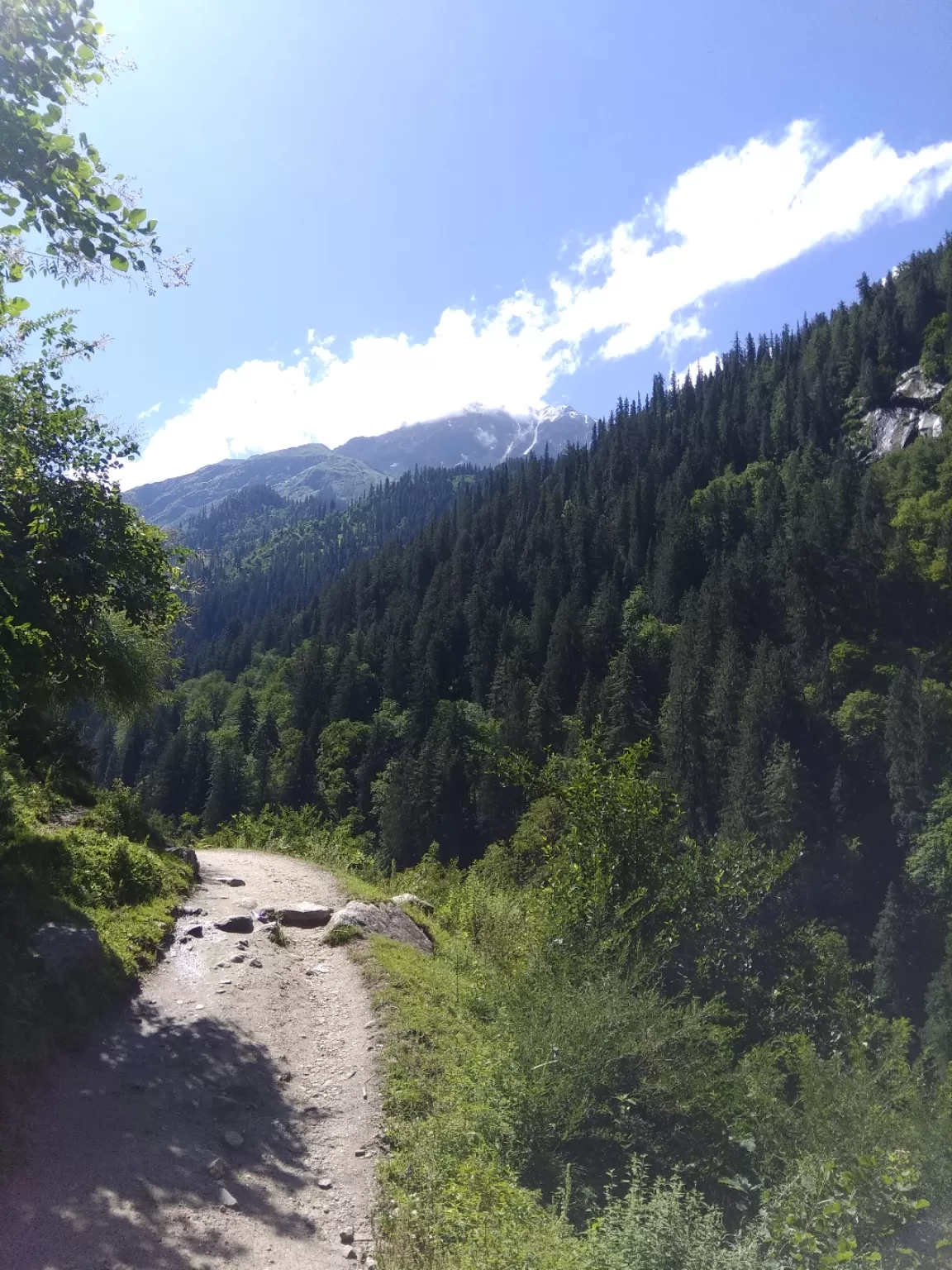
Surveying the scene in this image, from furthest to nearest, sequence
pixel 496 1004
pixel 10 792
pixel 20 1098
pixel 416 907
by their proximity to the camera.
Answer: pixel 416 907 < pixel 10 792 < pixel 496 1004 < pixel 20 1098

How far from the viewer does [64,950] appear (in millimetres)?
7285

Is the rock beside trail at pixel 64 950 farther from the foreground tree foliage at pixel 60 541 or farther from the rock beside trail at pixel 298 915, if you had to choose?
the rock beside trail at pixel 298 915

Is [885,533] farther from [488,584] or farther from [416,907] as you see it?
[416,907]

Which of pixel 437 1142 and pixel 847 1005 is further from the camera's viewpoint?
pixel 847 1005

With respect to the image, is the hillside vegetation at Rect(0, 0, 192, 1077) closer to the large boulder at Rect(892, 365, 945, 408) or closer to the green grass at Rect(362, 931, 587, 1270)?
the green grass at Rect(362, 931, 587, 1270)

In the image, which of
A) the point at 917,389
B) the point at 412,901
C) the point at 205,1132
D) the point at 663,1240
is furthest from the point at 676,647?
the point at 663,1240

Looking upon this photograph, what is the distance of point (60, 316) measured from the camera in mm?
8711

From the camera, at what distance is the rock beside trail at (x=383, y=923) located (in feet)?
36.7

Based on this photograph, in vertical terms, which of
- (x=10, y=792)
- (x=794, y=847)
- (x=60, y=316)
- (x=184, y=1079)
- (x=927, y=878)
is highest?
(x=60, y=316)

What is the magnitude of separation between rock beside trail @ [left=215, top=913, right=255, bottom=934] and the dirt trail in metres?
0.90

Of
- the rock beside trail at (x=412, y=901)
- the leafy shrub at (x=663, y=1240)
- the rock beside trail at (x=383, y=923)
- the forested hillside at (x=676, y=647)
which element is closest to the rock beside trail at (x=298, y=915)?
the rock beside trail at (x=383, y=923)

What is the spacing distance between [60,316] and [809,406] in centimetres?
12337

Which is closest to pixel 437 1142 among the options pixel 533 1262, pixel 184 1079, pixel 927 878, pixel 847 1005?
pixel 533 1262

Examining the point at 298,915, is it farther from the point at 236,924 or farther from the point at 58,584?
the point at 58,584
